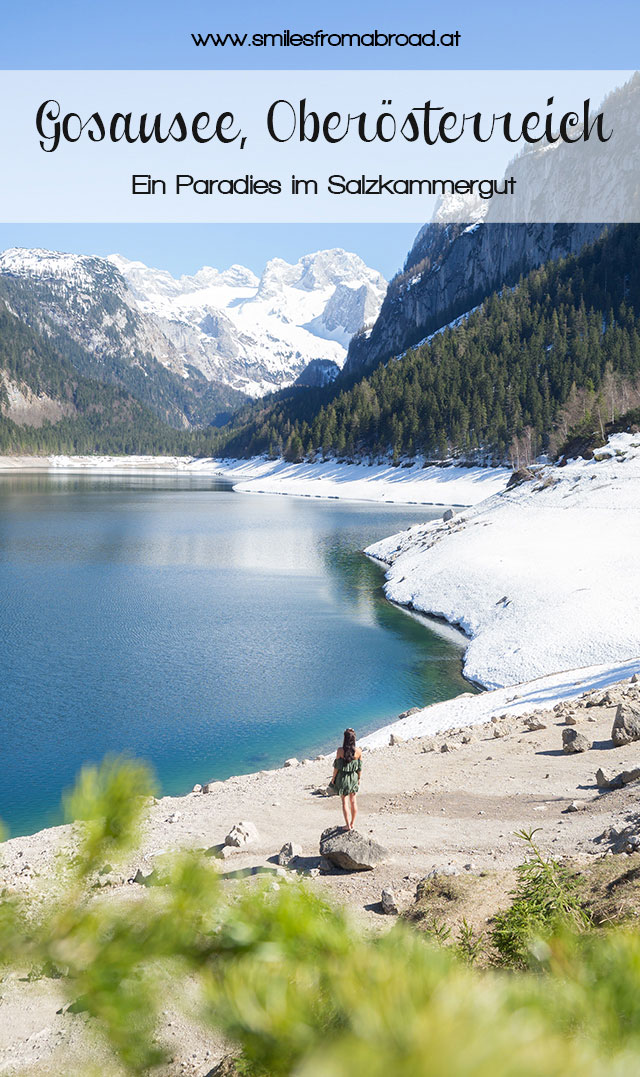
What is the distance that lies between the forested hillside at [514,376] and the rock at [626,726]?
78.7m

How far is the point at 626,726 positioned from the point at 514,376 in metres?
119

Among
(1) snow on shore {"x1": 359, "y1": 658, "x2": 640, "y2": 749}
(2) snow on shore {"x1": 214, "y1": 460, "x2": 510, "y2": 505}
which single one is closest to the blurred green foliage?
(1) snow on shore {"x1": 359, "y1": 658, "x2": 640, "y2": 749}

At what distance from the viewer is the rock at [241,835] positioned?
10453mm

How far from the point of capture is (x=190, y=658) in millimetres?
25203

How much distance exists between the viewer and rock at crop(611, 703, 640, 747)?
13219 millimetres

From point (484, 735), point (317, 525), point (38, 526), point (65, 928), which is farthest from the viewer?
point (317, 525)

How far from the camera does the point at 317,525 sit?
6638 cm

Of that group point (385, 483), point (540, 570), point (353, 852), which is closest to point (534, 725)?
point (353, 852)

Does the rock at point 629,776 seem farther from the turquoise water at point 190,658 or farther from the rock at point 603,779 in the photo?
the turquoise water at point 190,658

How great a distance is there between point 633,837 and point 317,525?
5880 centimetres

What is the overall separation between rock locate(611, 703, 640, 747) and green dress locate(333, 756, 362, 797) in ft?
19.3

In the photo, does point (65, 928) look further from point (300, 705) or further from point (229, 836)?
point (300, 705)

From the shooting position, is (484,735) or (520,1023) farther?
(484,735)

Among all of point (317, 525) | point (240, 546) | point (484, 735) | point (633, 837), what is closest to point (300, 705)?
point (484, 735)
